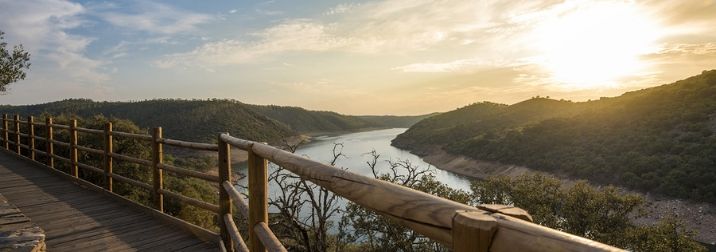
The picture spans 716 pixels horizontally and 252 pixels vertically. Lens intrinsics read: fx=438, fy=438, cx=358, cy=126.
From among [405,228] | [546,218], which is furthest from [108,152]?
[546,218]

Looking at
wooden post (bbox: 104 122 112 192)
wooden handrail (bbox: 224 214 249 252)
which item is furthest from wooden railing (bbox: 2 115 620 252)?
wooden post (bbox: 104 122 112 192)

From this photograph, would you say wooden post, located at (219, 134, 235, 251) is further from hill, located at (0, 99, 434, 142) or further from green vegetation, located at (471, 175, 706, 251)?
hill, located at (0, 99, 434, 142)

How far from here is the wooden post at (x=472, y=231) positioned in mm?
987

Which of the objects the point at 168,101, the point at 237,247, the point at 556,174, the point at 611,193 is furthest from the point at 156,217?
the point at 168,101

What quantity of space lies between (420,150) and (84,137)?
62.1 metres

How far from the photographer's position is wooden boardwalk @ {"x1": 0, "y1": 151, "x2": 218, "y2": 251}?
4.51 m

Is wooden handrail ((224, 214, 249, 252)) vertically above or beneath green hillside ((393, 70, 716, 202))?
above

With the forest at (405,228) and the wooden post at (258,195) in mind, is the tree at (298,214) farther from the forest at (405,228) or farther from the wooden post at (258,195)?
the wooden post at (258,195)

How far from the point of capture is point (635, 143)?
145 feet

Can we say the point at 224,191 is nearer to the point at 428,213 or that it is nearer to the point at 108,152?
the point at 428,213

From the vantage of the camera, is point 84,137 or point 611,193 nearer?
point 84,137

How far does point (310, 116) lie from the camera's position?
142m

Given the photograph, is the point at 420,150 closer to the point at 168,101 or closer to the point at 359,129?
the point at 168,101

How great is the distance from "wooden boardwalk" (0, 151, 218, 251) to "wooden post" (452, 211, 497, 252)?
3830 millimetres
